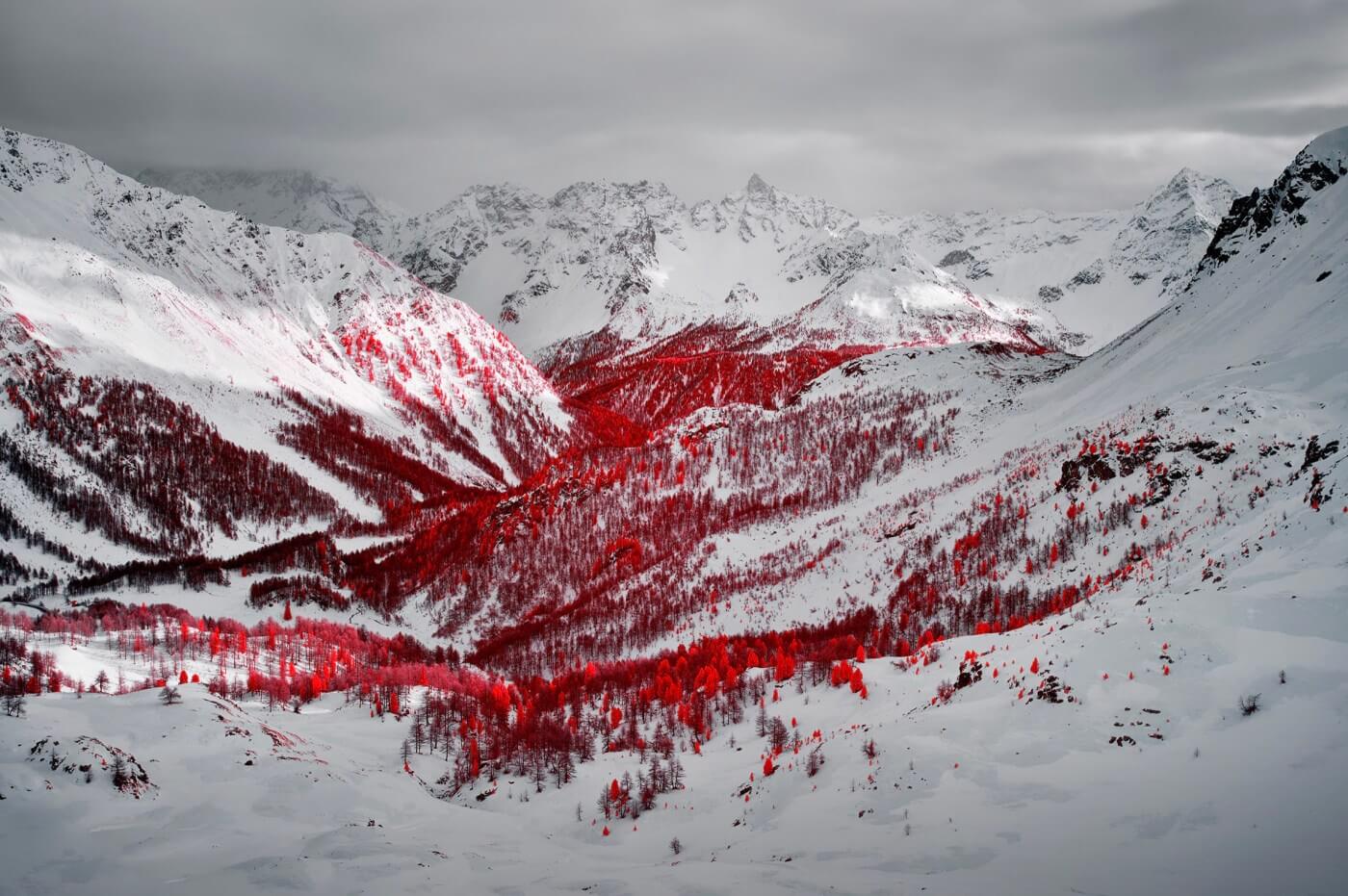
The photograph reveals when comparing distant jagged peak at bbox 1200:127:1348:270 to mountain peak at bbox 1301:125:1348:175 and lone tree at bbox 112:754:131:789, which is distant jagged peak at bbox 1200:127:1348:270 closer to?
mountain peak at bbox 1301:125:1348:175

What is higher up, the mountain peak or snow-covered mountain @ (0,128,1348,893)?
the mountain peak

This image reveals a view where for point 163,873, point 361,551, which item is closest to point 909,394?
point 361,551

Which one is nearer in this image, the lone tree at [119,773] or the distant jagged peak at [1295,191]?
the lone tree at [119,773]

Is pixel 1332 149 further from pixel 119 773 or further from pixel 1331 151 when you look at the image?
pixel 119 773

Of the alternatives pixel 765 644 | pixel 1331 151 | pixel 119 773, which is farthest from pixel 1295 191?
pixel 119 773

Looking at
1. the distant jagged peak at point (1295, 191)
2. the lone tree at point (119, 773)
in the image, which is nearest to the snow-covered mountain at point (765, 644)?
the lone tree at point (119, 773)

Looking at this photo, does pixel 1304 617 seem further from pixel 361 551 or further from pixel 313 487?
pixel 313 487

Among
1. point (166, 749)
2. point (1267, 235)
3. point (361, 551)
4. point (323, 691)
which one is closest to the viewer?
point (166, 749)

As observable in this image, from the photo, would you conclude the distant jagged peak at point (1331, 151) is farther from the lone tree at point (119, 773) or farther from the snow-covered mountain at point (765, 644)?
the lone tree at point (119, 773)

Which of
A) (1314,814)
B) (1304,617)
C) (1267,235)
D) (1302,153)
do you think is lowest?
(1314,814)

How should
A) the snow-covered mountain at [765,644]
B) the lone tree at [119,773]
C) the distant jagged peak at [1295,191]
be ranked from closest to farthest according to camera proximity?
1. the snow-covered mountain at [765,644]
2. the lone tree at [119,773]
3. the distant jagged peak at [1295,191]

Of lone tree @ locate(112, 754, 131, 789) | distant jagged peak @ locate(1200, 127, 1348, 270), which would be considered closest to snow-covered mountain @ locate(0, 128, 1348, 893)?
lone tree @ locate(112, 754, 131, 789)
